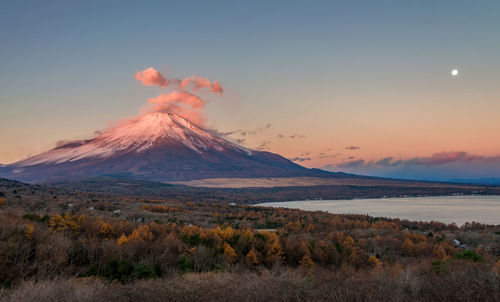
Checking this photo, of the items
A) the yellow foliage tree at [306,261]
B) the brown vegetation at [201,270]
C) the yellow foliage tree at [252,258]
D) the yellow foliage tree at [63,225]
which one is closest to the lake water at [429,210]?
the brown vegetation at [201,270]

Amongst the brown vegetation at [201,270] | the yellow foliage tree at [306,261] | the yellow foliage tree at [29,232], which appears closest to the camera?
the brown vegetation at [201,270]

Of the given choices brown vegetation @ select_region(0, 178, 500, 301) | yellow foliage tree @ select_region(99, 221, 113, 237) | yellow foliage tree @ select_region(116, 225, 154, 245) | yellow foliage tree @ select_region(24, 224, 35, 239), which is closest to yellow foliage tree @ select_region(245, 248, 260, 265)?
brown vegetation @ select_region(0, 178, 500, 301)

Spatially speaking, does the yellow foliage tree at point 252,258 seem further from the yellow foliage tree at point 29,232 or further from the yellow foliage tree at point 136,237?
the yellow foliage tree at point 29,232

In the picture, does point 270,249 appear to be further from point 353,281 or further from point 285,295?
point 285,295

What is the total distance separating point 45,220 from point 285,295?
13.8 m

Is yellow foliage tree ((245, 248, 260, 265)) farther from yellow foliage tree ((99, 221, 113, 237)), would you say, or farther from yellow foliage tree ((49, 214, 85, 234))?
yellow foliage tree ((49, 214, 85, 234))

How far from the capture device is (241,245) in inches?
669

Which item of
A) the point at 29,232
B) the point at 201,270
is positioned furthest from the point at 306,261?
the point at 29,232

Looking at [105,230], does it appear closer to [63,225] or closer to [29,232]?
[63,225]

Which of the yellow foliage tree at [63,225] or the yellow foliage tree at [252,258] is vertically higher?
the yellow foliage tree at [63,225]

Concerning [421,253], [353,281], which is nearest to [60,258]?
[353,281]

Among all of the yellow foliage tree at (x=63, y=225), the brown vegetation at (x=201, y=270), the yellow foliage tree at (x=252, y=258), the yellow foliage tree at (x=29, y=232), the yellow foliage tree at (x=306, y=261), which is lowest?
the yellow foliage tree at (x=306, y=261)

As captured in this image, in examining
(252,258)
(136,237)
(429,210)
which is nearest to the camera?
(136,237)

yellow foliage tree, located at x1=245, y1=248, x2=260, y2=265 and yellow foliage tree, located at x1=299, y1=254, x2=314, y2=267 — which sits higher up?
yellow foliage tree, located at x1=245, y1=248, x2=260, y2=265
